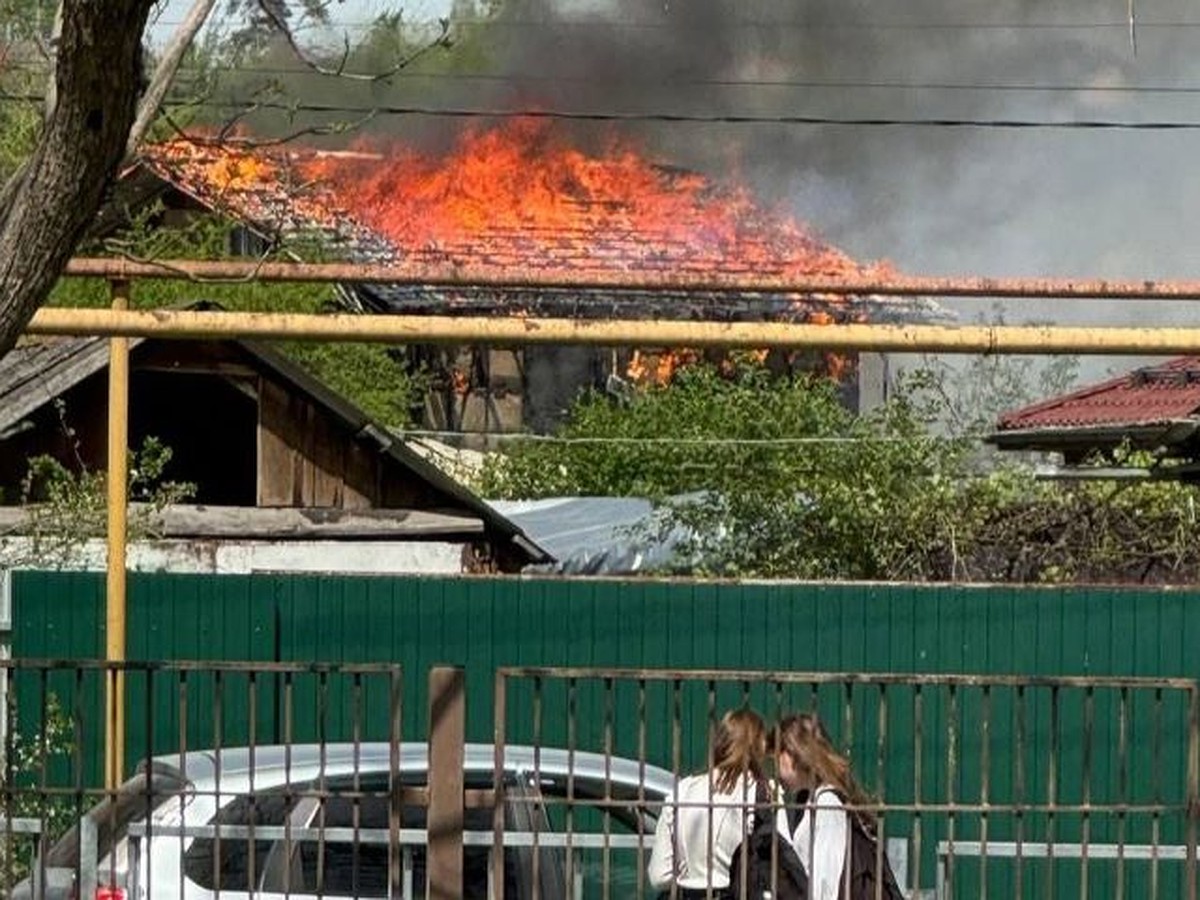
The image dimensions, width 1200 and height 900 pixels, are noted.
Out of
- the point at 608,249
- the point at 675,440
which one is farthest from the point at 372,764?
the point at 608,249

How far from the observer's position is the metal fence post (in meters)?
6.33

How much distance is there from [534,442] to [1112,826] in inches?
870

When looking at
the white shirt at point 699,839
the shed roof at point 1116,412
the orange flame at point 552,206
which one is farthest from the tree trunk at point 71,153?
the orange flame at point 552,206

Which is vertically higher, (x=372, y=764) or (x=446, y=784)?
(x=446, y=784)

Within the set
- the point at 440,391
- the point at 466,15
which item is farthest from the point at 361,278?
the point at 440,391

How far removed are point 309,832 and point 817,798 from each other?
60.6 inches

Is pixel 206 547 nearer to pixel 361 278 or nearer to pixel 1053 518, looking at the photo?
pixel 1053 518

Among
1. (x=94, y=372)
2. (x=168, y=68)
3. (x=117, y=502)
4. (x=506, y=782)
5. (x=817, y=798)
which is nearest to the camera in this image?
(x=168, y=68)

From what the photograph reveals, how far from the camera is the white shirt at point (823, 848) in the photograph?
6.59m

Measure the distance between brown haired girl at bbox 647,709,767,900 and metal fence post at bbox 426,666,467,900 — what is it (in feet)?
2.09

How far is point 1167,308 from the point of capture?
32531 mm

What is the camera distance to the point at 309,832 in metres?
7.19

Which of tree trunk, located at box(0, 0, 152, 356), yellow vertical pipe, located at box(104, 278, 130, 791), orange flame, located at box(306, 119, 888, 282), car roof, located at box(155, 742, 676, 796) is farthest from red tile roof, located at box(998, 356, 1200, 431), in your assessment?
orange flame, located at box(306, 119, 888, 282)

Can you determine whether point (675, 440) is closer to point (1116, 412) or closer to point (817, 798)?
point (1116, 412)
